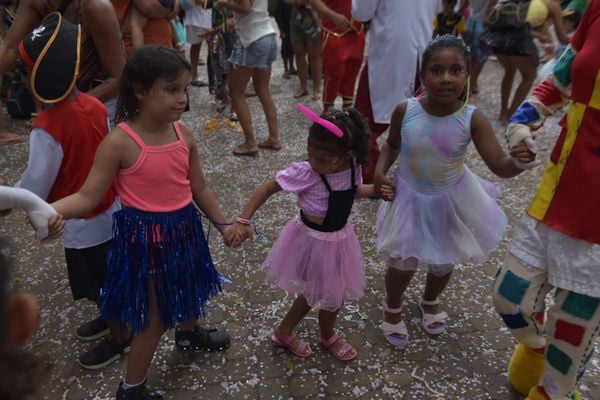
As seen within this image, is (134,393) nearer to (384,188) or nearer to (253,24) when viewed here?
(384,188)

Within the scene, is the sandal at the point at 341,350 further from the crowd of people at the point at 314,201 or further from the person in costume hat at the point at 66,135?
the person in costume hat at the point at 66,135

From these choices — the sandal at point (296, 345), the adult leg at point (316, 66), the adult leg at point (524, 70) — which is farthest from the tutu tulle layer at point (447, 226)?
the adult leg at point (316, 66)

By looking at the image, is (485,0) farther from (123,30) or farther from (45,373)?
(45,373)

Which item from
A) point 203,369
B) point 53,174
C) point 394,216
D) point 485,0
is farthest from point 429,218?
point 485,0

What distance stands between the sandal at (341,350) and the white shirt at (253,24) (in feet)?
8.98

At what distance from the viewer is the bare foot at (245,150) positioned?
4578 millimetres

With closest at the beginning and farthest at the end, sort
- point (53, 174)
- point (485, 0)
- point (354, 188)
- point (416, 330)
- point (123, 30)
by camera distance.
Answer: point (53, 174), point (354, 188), point (416, 330), point (123, 30), point (485, 0)

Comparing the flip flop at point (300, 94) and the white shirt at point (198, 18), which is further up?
the white shirt at point (198, 18)

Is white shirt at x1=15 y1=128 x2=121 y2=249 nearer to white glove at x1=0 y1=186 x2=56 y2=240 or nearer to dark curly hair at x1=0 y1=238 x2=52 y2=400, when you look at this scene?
white glove at x1=0 y1=186 x2=56 y2=240

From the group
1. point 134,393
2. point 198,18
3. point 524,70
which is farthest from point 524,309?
point 198,18

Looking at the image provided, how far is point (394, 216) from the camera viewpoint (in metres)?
2.26

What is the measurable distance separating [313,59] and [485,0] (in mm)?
2021

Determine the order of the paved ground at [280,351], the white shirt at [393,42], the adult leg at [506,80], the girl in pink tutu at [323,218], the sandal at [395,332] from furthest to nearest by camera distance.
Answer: the adult leg at [506,80] < the white shirt at [393,42] < the sandal at [395,332] < the paved ground at [280,351] < the girl in pink tutu at [323,218]

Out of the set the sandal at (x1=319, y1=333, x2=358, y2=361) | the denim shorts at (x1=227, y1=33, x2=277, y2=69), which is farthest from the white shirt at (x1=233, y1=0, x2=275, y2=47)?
the sandal at (x1=319, y1=333, x2=358, y2=361)
